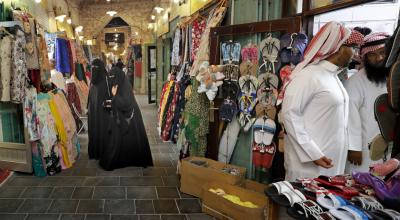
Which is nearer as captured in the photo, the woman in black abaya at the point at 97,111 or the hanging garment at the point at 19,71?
the hanging garment at the point at 19,71

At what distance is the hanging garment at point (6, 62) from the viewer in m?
3.83

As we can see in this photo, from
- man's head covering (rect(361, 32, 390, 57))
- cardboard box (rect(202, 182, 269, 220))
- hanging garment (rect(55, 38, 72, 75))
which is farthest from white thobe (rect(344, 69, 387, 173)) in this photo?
hanging garment (rect(55, 38, 72, 75))

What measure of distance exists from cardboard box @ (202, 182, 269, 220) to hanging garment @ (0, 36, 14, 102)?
2916mm

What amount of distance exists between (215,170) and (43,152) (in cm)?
245

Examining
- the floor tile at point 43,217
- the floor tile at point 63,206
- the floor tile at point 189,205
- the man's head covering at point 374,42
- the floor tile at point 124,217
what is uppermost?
the man's head covering at point 374,42

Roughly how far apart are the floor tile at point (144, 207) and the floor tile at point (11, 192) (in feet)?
4.63

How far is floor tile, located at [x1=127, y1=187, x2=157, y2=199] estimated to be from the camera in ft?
11.3

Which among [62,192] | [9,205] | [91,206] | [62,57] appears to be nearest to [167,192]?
[91,206]

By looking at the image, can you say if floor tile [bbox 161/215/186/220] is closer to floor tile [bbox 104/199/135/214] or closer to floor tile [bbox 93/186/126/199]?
floor tile [bbox 104/199/135/214]

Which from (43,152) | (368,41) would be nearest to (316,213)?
(368,41)

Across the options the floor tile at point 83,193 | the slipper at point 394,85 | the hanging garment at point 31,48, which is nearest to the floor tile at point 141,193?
the floor tile at point 83,193

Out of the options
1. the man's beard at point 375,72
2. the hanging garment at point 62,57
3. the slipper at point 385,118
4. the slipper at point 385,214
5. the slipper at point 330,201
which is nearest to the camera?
the slipper at point 385,214

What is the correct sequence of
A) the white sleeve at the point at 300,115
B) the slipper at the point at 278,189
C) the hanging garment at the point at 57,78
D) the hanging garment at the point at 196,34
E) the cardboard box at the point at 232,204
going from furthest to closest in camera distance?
the hanging garment at the point at 57,78, the hanging garment at the point at 196,34, the cardboard box at the point at 232,204, the white sleeve at the point at 300,115, the slipper at the point at 278,189

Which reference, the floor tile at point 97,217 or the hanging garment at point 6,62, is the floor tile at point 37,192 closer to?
the floor tile at point 97,217
